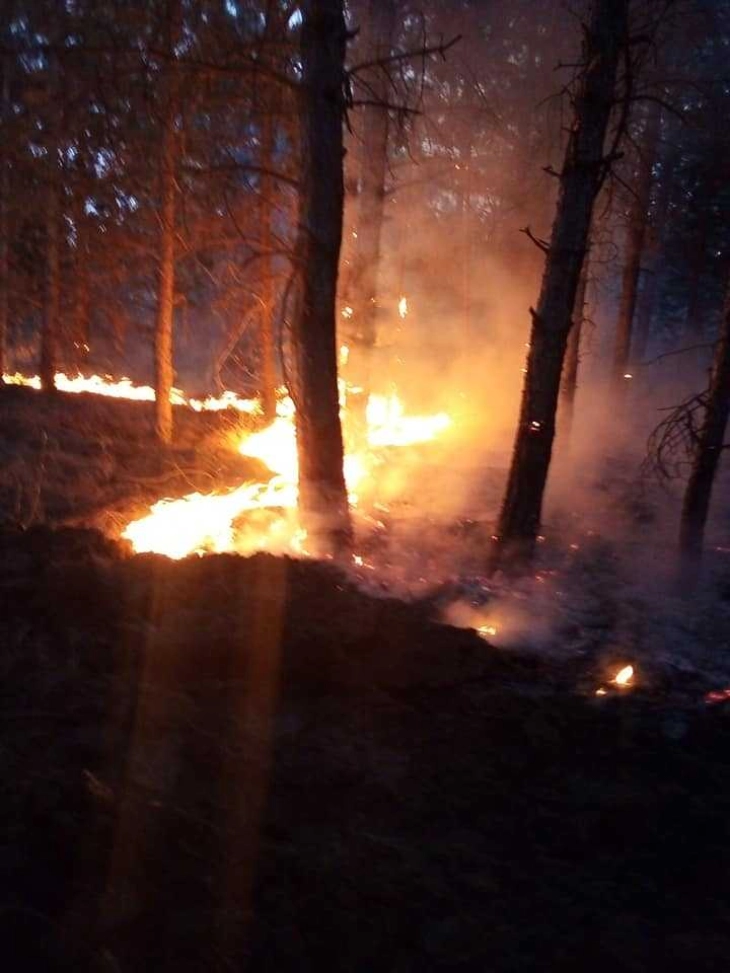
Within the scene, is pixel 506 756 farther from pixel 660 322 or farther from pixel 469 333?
pixel 660 322

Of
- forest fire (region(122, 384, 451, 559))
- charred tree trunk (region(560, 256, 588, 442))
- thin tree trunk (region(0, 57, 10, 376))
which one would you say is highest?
thin tree trunk (region(0, 57, 10, 376))

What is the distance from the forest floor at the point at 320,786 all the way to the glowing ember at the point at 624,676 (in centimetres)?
15

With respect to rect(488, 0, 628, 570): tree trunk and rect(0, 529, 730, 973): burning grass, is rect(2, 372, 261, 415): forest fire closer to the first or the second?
rect(488, 0, 628, 570): tree trunk

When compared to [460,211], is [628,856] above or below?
below

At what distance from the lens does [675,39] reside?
1572 centimetres

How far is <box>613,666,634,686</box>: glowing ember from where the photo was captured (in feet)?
21.2

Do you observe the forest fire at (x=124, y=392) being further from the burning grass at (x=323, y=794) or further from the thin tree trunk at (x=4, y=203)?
the burning grass at (x=323, y=794)

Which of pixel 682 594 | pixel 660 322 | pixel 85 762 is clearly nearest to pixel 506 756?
pixel 85 762

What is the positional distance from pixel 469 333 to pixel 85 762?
24.5m

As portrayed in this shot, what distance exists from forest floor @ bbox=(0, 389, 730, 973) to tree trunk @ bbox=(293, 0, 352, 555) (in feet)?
8.51

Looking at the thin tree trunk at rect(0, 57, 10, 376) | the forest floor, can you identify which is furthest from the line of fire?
the thin tree trunk at rect(0, 57, 10, 376)

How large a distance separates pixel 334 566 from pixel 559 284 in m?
3.60

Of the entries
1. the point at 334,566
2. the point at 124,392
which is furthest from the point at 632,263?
the point at 334,566

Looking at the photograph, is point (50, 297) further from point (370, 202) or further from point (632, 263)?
point (632, 263)
